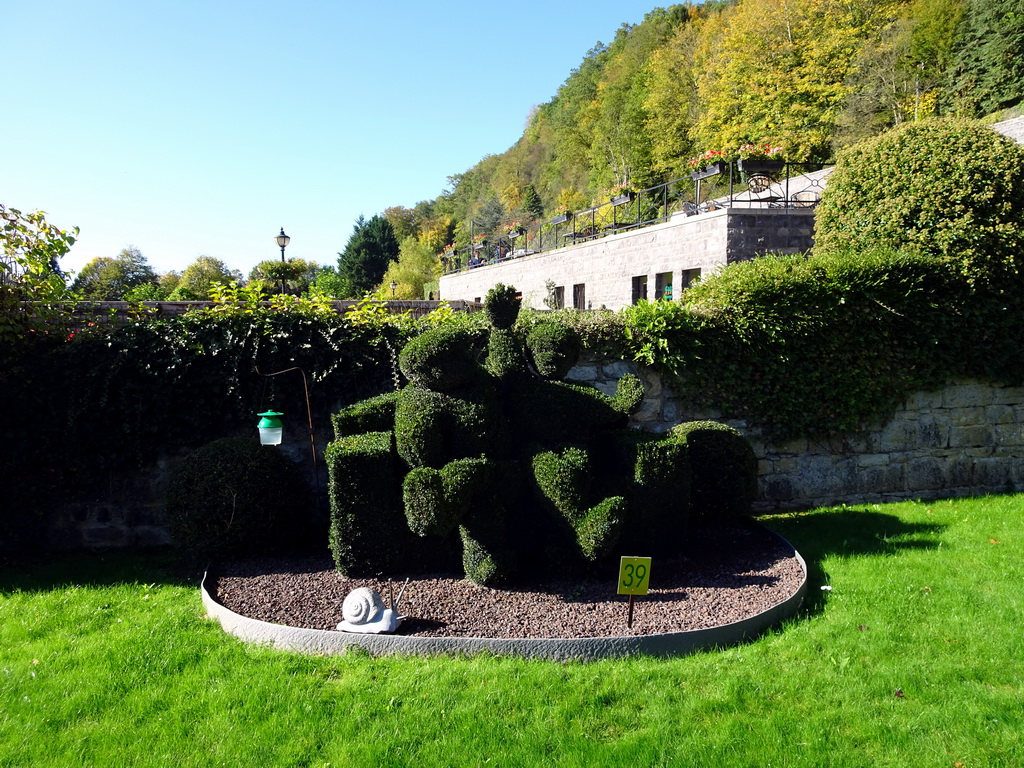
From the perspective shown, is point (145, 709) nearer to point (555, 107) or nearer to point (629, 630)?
point (629, 630)

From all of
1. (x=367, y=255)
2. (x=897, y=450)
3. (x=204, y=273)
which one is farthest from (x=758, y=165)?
(x=367, y=255)

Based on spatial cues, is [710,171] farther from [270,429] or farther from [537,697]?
[537,697]

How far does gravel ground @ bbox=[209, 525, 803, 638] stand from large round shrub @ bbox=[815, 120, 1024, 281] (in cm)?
437

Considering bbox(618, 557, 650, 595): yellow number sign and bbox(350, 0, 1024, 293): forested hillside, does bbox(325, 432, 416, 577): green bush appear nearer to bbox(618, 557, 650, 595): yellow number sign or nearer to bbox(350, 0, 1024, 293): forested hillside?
bbox(618, 557, 650, 595): yellow number sign

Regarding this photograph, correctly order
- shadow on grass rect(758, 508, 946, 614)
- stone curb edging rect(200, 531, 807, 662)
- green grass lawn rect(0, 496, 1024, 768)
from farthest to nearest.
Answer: shadow on grass rect(758, 508, 946, 614), stone curb edging rect(200, 531, 807, 662), green grass lawn rect(0, 496, 1024, 768)

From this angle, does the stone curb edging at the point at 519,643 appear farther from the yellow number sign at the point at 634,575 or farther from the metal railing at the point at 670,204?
the metal railing at the point at 670,204

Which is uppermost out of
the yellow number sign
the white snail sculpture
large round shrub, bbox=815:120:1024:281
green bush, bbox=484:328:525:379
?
large round shrub, bbox=815:120:1024:281

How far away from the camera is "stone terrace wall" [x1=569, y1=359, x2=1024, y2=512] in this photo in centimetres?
716

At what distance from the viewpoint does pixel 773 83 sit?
32094mm

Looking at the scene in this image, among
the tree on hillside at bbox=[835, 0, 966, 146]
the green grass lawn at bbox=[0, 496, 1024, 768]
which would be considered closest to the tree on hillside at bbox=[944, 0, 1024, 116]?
the tree on hillside at bbox=[835, 0, 966, 146]

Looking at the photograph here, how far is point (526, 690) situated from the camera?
3.35 m

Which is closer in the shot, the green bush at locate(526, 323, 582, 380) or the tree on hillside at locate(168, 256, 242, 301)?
the green bush at locate(526, 323, 582, 380)

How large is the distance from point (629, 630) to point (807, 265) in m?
4.89

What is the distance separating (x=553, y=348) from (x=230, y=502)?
2856 mm
